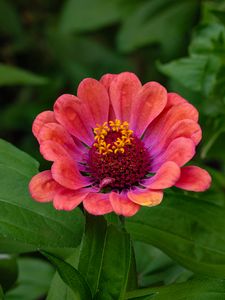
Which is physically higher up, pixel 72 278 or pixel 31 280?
pixel 72 278

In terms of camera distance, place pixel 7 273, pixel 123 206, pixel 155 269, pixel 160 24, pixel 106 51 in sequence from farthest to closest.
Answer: pixel 106 51 < pixel 160 24 < pixel 155 269 < pixel 7 273 < pixel 123 206

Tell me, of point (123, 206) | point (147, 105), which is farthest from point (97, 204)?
point (147, 105)

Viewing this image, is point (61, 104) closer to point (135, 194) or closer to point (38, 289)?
point (135, 194)

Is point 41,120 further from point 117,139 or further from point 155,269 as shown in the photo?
point 155,269

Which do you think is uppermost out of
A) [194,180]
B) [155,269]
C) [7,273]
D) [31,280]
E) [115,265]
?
[194,180]

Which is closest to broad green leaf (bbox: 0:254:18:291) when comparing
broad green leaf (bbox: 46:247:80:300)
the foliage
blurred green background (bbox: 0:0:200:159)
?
the foliage

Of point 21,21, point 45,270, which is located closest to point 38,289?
point 45,270

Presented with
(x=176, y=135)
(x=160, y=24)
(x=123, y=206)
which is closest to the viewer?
(x=123, y=206)

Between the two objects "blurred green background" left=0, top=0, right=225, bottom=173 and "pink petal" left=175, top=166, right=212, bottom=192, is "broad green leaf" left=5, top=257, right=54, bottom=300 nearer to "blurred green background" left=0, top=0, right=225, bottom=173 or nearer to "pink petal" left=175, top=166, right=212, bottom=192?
"blurred green background" left=0, top=0, right=225, bottom=173
